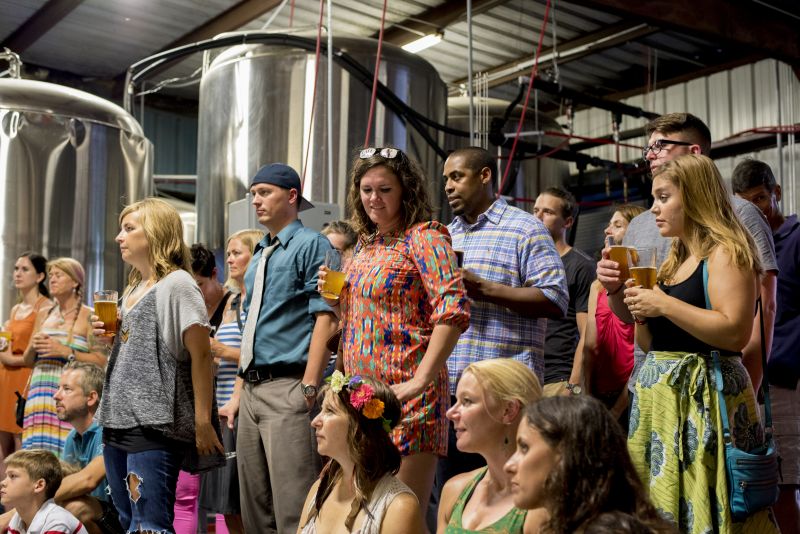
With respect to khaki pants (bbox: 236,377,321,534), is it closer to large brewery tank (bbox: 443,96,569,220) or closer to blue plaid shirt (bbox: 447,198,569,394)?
blue plaid shirt (bbox: 447,198,569,394)

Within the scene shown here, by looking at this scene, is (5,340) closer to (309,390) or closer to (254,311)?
(254,311)

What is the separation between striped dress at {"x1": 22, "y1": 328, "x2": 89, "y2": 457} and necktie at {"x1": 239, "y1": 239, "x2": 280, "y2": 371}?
263 centimetres

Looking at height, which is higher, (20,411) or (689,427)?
(689,427)

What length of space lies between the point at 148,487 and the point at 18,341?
3.68 m

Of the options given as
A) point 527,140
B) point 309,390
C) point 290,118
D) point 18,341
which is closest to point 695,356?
point 309,390

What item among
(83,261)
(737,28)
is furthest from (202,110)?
(737,28)

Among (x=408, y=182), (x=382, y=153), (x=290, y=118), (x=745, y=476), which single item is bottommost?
(x=745, y=476)

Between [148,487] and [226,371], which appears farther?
[226,371]

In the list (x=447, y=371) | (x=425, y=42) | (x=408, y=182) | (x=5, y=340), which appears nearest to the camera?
(x=447, y=371)

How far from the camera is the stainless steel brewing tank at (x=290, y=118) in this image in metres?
8.20

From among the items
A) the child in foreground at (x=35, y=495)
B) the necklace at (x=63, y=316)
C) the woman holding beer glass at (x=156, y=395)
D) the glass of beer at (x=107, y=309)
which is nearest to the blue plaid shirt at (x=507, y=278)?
the woman holding beer glass at (x=156, y=395)

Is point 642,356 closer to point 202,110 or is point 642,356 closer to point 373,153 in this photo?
point 373,153

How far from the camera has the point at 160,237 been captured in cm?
423

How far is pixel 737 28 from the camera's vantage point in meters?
10.4
